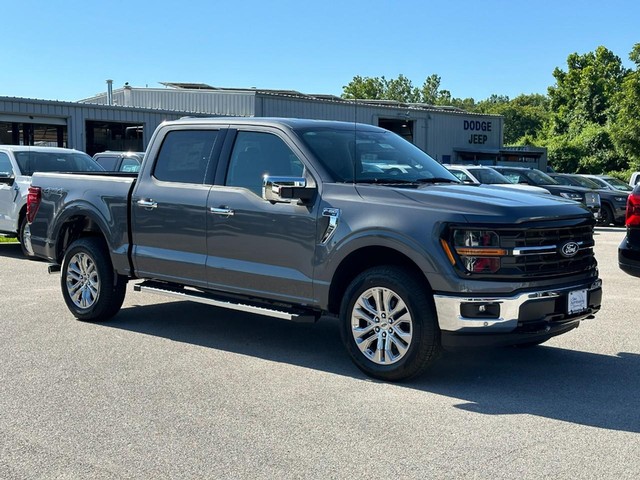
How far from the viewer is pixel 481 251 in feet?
17.9

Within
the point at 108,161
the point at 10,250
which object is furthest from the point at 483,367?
the point at 108,161

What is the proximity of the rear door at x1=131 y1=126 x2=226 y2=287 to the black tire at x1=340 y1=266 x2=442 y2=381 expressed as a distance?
65.5 inches

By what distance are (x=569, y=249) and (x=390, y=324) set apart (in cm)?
143

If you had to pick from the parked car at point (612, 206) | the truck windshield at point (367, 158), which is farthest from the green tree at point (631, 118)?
the truck windshield at point (367, 158)

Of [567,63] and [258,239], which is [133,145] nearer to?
[258,239]

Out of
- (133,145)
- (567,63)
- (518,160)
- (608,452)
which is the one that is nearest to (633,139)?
(518,160)

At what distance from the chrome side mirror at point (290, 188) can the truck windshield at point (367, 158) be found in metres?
0.27

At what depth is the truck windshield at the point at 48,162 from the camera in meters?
13.5

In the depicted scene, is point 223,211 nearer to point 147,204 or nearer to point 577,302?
point 147,204

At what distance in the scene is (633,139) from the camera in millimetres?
44938

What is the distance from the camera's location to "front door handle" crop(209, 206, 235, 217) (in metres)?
6.71

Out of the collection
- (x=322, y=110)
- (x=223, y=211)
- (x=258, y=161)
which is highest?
(x=322, y=110)

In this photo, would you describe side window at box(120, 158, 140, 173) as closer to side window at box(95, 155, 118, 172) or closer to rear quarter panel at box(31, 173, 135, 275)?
side window at box(95, 155, 118, 172)

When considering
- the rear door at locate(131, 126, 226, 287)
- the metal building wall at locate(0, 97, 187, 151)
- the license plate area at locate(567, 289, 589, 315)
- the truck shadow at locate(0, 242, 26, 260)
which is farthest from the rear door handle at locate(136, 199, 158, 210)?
the metal building wall at locate(0, 97, 187, 151)
